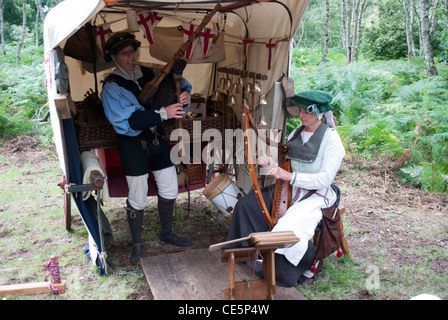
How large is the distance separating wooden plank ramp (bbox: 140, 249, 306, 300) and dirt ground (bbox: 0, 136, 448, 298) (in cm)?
19

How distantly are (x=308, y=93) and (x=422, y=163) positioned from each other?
10.4 ft

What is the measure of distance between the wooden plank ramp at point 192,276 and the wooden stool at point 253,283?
0.28 feet

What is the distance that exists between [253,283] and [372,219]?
2494mm

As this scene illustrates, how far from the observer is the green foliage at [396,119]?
18.6 feet

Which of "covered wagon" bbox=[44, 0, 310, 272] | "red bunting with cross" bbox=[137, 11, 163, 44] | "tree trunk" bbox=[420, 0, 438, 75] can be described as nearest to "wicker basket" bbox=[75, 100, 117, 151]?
"covered wagon" bbox=[44, 0, 310, 272]

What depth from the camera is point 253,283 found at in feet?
9.23

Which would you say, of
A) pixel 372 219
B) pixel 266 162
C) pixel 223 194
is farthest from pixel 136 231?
pixel 372 219

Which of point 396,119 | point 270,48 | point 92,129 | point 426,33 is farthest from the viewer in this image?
point 426,33

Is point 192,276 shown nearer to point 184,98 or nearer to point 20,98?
point 184,98

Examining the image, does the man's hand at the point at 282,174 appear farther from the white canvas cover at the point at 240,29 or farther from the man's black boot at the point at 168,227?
the man's black boot at the point at 168,227

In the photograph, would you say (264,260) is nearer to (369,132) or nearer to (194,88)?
(194,88)

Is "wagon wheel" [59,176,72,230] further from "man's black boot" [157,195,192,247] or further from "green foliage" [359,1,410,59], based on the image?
"green foliage" [359,1,410,59]

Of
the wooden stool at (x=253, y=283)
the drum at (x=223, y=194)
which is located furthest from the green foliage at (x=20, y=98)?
the wooden stool at (x=253, y=283)

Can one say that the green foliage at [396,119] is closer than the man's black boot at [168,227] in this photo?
No
